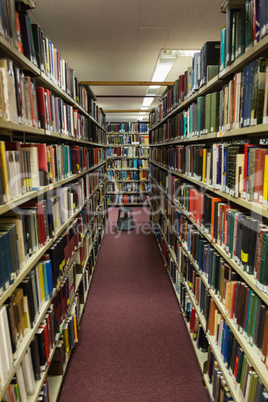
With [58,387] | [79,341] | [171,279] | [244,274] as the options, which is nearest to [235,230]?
[244,274]

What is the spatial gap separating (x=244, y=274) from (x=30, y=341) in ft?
3.72

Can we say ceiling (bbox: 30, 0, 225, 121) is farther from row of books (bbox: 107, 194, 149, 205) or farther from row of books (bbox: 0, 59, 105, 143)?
row of books (bbox: 107, 194, 149, 205)

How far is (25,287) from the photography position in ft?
4.58

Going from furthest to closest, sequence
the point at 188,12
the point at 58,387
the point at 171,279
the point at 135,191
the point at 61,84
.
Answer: the point at 135,191
the point at 171,279
the point at 188,12
the point at 61,84
the point at 58,387

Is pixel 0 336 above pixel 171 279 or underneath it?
above

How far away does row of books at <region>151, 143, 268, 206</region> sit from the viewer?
1209mm

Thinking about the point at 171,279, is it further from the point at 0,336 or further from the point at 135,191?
the point at 135,191

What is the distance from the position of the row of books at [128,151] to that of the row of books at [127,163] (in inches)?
6.1

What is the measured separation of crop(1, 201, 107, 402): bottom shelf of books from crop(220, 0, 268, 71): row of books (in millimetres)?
1672

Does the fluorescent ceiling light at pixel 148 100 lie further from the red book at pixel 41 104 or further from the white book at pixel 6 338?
the white book at pixel 6 338

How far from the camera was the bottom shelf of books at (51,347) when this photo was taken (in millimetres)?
1354

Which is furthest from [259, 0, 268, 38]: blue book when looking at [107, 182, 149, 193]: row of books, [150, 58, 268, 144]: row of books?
[107, 182, 149, 193]: row of books

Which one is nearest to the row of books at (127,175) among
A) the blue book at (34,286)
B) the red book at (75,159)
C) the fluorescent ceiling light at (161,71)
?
the fluorescent ceiling light at (161,71)

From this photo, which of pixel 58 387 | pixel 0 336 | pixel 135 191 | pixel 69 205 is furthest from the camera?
pixel 135 191
